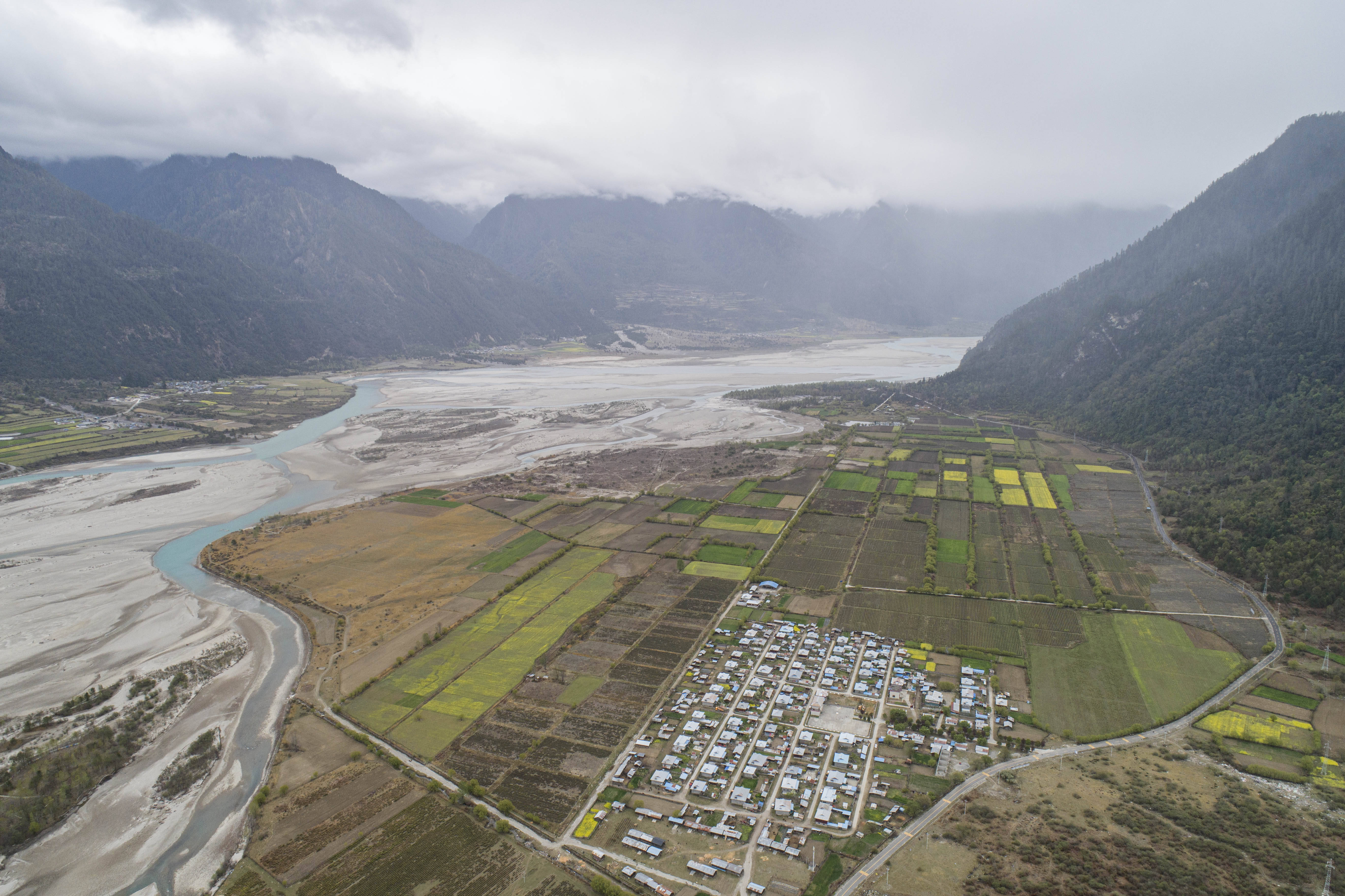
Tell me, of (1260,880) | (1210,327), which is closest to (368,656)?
(1260,880)

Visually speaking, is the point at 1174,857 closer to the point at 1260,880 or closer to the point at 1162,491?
the point at 1260,880

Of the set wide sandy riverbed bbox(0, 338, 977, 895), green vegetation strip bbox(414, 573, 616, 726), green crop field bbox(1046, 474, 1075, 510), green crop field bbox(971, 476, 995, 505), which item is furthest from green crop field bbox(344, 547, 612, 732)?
green crop field bbox(1046, 474, 1075, 510)

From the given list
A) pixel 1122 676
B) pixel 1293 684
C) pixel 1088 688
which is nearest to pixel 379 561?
pixel 1088 688

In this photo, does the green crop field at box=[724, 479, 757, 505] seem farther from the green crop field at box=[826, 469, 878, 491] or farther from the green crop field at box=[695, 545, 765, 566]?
the green crop field at box=[695, 545, 765, 566]

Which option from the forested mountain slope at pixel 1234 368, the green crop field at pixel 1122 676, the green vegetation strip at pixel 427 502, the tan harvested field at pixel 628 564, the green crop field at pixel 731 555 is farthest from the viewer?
the green vegetation strip at pixel 427 502

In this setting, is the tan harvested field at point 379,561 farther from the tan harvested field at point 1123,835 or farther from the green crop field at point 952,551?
the green crop field at point 952,551

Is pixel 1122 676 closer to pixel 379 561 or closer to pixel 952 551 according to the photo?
pixel 952 551

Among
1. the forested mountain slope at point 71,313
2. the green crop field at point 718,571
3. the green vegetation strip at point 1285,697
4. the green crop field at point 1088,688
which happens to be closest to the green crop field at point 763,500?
the green crop field at point 718,571
